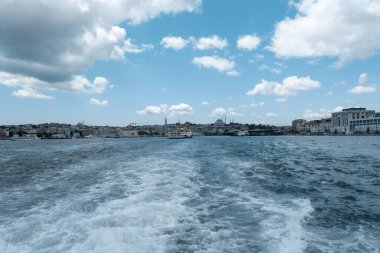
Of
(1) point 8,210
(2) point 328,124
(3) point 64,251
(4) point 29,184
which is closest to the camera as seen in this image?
(3) point 64,251

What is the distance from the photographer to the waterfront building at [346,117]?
169 metres

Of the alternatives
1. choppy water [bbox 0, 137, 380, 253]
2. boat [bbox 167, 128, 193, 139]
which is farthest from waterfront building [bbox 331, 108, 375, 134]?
choppy water [bbox 0, 137, 380, 253]

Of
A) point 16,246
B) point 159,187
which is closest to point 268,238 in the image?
point 16,246

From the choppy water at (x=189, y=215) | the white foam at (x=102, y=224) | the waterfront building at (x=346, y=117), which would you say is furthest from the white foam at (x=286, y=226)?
the waterfront building at (x=346, y=117)

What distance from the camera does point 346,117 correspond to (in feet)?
572

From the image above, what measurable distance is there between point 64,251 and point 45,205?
15.3ft

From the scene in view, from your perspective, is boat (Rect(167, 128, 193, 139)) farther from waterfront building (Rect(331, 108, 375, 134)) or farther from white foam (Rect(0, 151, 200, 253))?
white foam (Rect(0, 151, 200, 253))

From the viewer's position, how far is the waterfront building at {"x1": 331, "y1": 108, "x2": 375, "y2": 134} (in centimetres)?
16855

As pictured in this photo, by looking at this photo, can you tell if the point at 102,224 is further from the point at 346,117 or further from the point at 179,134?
the point at 346,117

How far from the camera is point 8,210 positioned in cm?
1093

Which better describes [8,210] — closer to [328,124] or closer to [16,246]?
[16,246]

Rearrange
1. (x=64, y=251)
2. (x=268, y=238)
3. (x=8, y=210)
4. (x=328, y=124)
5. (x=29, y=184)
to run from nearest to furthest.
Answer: (x=64, y=251) → (x=268, y=238) → (x=8, y=210) → (x=29, y=184) → (x=328, y=124)

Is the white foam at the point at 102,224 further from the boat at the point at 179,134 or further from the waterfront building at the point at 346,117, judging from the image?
the waterfront building at the point at 346,117

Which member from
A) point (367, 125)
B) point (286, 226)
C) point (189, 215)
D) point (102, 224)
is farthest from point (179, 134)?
point (286, 226)
